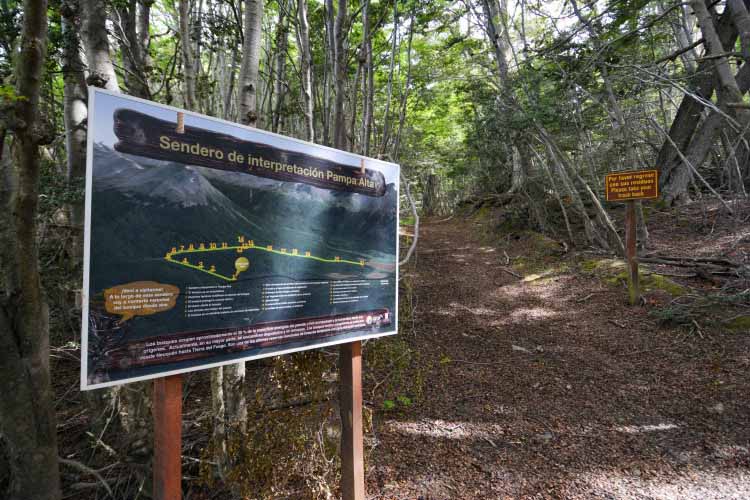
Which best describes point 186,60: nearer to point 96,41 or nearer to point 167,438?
point 96,41

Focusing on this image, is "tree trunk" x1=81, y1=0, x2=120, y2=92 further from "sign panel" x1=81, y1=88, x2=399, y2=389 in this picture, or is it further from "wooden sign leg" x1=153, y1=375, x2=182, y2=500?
"wooden sign leg" x1=153, y1=375, x2=182, y2=500

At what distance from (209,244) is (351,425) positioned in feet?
4.55

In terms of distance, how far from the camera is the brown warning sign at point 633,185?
5500mm

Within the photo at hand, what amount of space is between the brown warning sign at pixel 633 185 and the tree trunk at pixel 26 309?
667 cm

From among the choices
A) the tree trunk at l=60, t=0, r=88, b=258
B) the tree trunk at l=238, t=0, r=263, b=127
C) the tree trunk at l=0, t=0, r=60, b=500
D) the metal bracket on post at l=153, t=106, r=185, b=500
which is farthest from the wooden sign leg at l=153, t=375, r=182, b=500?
the tree trunk at l=60, t=0, r=88, b=258

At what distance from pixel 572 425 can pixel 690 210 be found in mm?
8560

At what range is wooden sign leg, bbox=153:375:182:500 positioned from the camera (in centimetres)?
158

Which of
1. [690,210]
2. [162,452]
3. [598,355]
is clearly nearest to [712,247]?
[690,210]

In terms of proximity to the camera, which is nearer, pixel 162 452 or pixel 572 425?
pixel 162 452

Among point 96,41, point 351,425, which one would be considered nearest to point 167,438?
Result: point 351,425

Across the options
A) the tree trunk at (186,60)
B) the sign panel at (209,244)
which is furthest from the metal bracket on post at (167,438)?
the tree trunk at (186,60)

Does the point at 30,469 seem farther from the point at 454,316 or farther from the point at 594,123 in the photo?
the point at 594,123

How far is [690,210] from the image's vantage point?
29.9ft

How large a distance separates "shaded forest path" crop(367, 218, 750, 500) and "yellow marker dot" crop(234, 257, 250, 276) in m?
2.02
